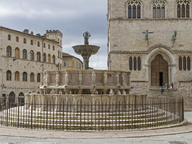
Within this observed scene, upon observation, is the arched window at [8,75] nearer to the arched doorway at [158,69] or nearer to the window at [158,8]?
the arched doorway at [158,69]

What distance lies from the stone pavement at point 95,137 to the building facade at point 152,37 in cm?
2301

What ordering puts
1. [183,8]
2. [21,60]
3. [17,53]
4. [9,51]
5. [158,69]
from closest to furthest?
1. [183,8]
2. [158,69]
3. [9,51]
4. [17,53]
5. [21,60]

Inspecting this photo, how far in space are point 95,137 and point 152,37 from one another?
2611cm

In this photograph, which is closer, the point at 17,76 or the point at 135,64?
the point at 135,64

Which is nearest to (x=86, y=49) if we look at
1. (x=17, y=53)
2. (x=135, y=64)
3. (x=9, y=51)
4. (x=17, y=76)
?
(x=135, y=64)

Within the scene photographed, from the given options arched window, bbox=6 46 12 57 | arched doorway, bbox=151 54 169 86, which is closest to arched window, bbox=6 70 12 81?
arched window, bbox=6 46 12 57

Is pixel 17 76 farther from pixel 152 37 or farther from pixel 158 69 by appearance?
pixel 158 69

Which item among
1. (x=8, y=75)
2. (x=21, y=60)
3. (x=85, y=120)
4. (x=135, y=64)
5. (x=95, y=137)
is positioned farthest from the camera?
(x=21, y=60)

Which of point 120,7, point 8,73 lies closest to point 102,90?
point 120,7

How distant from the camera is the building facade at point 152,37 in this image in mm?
32656

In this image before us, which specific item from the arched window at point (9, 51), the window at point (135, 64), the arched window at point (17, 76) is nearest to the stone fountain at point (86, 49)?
the window at point (135, 64)

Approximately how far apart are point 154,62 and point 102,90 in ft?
69.5

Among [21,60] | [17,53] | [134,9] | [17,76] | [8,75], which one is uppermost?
[134,9]

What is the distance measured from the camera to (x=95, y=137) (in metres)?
8.95
